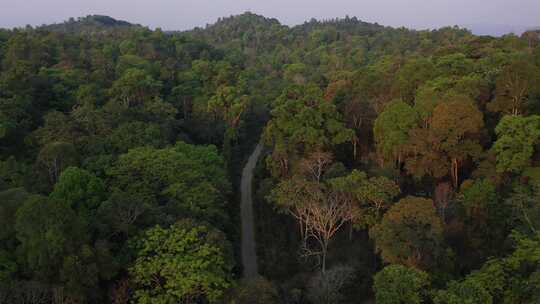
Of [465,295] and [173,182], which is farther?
[173,182]

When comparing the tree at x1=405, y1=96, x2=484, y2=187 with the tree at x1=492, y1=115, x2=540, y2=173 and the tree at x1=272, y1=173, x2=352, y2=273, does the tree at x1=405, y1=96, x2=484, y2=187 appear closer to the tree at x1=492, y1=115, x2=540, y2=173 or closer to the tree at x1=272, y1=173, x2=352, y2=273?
the tree at x1=492, y1=115, x2=540, y2=173

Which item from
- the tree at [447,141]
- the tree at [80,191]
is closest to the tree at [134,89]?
the tree at [80,191]

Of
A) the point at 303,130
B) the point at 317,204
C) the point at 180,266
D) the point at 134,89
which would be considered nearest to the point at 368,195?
the point at 317,204

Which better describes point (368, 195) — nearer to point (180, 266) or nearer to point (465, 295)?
point (465, 295)

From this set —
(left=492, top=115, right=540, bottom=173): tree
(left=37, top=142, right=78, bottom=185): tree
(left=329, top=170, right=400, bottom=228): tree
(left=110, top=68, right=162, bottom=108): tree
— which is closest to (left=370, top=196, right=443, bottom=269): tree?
(left=329, top=170, right=400, bottom=228): tree

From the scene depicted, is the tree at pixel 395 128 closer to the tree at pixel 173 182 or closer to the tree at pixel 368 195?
the tree at pixel 368 195

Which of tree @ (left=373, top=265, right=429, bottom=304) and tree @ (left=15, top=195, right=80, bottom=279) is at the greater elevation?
tree @ (left=15, top=195, right=80, bottom=279)
